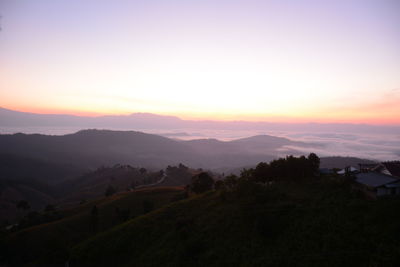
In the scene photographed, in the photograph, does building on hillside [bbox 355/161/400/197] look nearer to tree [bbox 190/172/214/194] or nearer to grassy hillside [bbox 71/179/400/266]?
grassy hillside [bbox 71/179/400/266]

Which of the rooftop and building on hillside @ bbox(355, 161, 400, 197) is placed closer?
building on hillside @ bbox(355, 161, 400, 197)

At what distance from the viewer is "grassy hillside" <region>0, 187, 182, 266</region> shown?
29928 mm

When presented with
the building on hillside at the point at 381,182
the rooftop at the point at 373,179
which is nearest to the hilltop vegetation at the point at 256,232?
the building on hillside at the point at 381,182

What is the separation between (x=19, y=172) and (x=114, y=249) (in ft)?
504

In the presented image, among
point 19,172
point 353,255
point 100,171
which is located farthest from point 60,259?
point 19,172

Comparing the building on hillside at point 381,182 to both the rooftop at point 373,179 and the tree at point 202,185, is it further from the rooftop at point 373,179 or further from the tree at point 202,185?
the tree at point 202,185

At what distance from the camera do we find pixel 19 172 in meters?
140

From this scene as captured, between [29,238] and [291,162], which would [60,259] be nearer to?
[29,238]

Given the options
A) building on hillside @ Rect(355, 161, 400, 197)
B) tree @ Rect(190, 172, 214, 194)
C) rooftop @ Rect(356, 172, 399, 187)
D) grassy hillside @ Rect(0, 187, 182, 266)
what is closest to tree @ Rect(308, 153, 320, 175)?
building on hillside @ Rect(355, 161, 400, 197)

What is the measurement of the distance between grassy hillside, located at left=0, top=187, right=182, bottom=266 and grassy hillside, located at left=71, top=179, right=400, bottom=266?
5907 millimetres

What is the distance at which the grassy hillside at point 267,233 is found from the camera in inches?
696

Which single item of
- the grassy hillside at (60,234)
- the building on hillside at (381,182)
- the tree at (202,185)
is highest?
the building on hillside at (381,182)

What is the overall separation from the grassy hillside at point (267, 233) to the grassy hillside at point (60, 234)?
591cm

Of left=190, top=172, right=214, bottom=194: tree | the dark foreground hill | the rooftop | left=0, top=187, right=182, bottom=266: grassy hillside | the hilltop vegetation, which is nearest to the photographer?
the dark foreground hill
